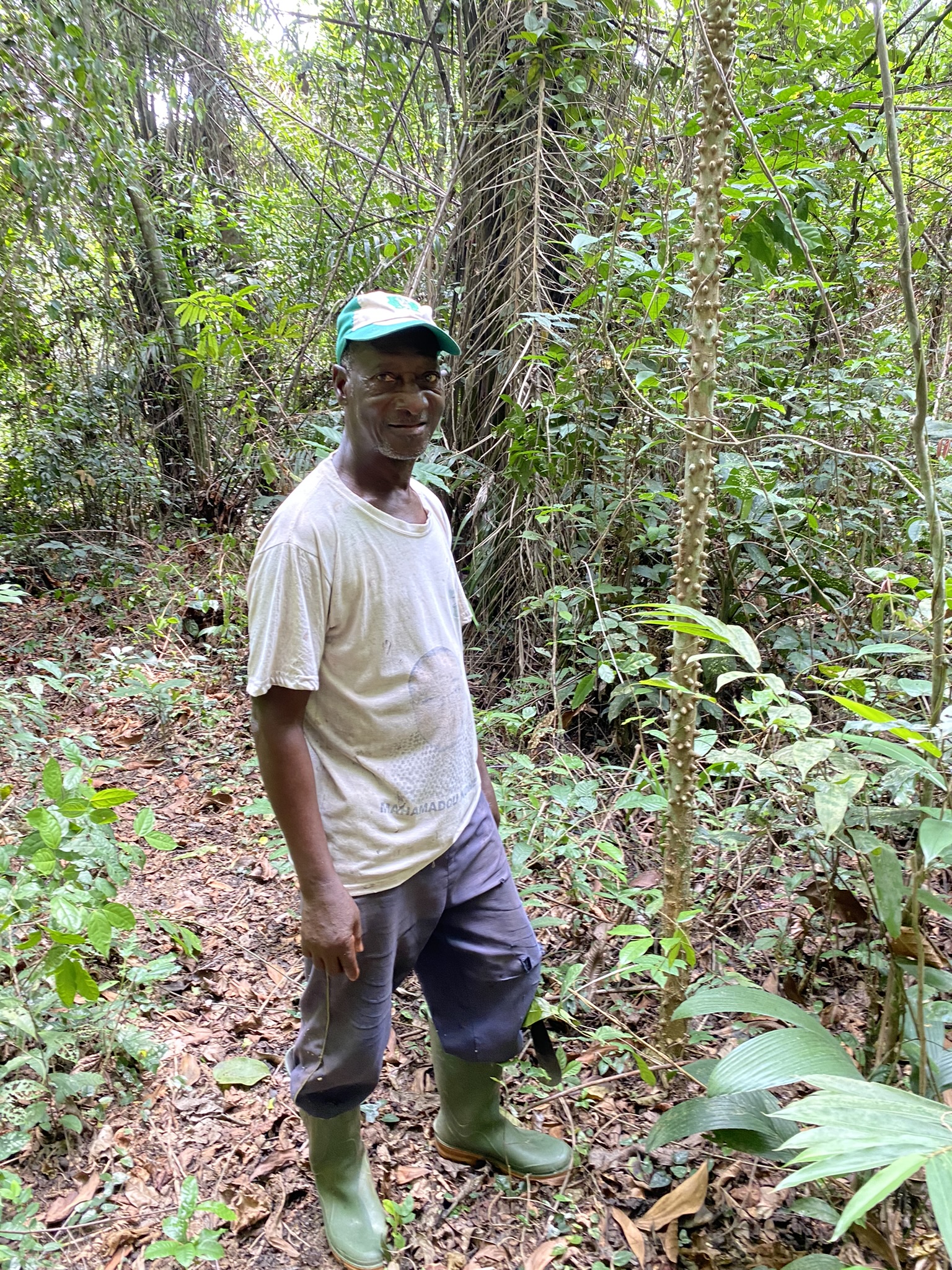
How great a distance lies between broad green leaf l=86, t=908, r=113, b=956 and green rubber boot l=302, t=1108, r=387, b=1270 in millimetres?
632

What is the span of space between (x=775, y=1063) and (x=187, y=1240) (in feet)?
4.14

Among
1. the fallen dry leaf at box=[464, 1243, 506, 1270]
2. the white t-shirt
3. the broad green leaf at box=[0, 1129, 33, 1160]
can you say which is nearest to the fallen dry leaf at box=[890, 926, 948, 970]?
the white t-shirt

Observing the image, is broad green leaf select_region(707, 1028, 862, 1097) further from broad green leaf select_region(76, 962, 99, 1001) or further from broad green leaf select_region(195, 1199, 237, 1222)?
broad green leaf select_region(76, 962, 99, 1001)

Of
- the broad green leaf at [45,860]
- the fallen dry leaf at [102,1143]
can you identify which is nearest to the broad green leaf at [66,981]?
the broad green leaf at [45,860]

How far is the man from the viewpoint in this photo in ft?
5.19

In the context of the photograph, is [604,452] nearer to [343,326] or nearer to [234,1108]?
[343,326]

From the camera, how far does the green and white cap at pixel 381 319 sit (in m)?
1.66

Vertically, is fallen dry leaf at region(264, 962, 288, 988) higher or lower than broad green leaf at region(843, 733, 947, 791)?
lower

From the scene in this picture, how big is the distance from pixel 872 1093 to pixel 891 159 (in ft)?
4.72

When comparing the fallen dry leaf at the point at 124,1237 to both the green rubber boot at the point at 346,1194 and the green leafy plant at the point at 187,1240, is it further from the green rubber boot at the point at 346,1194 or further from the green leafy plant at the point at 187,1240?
the green rubber boot at the point at 346,1194

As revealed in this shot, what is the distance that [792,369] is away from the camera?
415cm

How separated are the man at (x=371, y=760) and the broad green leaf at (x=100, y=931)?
54cm

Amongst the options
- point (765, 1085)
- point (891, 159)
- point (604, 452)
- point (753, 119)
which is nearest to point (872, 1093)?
point (765, 1085)

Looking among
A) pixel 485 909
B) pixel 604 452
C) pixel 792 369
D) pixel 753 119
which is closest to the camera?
pixel 485 909
